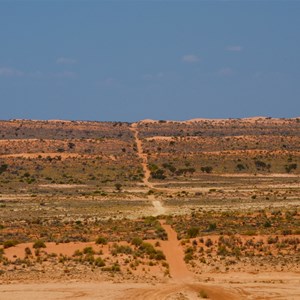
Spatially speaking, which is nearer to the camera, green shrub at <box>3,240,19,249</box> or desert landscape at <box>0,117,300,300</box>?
desert landscape at <box>0,117,300,300</box>

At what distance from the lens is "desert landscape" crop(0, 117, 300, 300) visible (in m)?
32.2

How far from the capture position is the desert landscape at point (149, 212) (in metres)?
32.2

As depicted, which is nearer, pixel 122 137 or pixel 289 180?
pixel 289 180

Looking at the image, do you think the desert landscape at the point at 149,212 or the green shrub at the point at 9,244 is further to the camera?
the green shrub at the point at 9,244

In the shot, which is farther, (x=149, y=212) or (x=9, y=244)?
(x=149, y=212)

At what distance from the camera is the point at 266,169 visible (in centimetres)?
11325

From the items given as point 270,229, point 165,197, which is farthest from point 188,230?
point 165,197

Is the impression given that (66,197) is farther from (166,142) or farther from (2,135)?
(2,135)

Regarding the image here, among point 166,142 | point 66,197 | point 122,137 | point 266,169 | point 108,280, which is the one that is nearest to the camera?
point 108,280

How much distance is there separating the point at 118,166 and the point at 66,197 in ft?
118

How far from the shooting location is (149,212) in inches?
2447

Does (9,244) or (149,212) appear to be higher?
(149,212)

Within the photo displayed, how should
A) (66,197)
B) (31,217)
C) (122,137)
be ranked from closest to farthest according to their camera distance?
(31,217) → (66,197) → (122,137)

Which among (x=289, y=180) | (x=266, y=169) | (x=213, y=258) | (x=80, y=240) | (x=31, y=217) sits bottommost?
(x=213, y=258)
